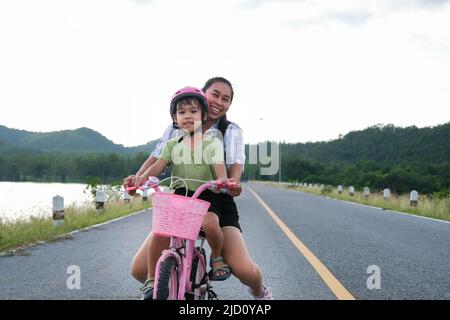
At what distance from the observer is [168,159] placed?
3.23m

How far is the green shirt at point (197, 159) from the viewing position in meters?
3.07

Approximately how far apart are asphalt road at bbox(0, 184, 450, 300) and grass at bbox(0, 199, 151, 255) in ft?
1.48

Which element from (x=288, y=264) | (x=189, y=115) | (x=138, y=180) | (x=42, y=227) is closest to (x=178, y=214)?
(x=138, y=180)

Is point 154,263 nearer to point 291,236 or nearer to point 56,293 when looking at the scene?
point 56,293

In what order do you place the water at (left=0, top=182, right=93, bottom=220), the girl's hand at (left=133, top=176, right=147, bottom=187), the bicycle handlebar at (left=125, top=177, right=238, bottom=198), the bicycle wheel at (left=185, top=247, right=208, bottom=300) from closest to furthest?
the bicycle handlebar at (left=125, top=177, right=238, bottom=198)
the girl's hand at (left=133, top=176, right=147, bottom=187)
the bicycle wheel at (left=185, top=247, right=208, bottom=300)
the water at (left=0, top=182, right=93, bottom=220)

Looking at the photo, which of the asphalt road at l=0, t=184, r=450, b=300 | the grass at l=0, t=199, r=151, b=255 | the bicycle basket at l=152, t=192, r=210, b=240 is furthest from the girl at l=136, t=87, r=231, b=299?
the grass at l=0, t=199, r=151, b=255

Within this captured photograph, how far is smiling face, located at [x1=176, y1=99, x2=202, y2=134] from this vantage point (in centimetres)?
302

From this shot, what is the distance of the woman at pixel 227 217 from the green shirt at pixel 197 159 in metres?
0.19

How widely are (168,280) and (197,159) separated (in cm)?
83

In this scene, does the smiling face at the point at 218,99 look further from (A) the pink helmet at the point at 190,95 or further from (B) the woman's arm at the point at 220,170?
(B) the woman's arm at the point at 220,170

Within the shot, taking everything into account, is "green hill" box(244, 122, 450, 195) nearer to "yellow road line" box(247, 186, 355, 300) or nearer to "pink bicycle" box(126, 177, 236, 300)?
"yellow road line" box(247, 186, 355, 300)

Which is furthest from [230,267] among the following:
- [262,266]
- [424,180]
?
[424,180]

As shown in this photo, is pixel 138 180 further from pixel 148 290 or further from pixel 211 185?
pixel 148 290

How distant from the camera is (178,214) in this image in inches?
99.3
